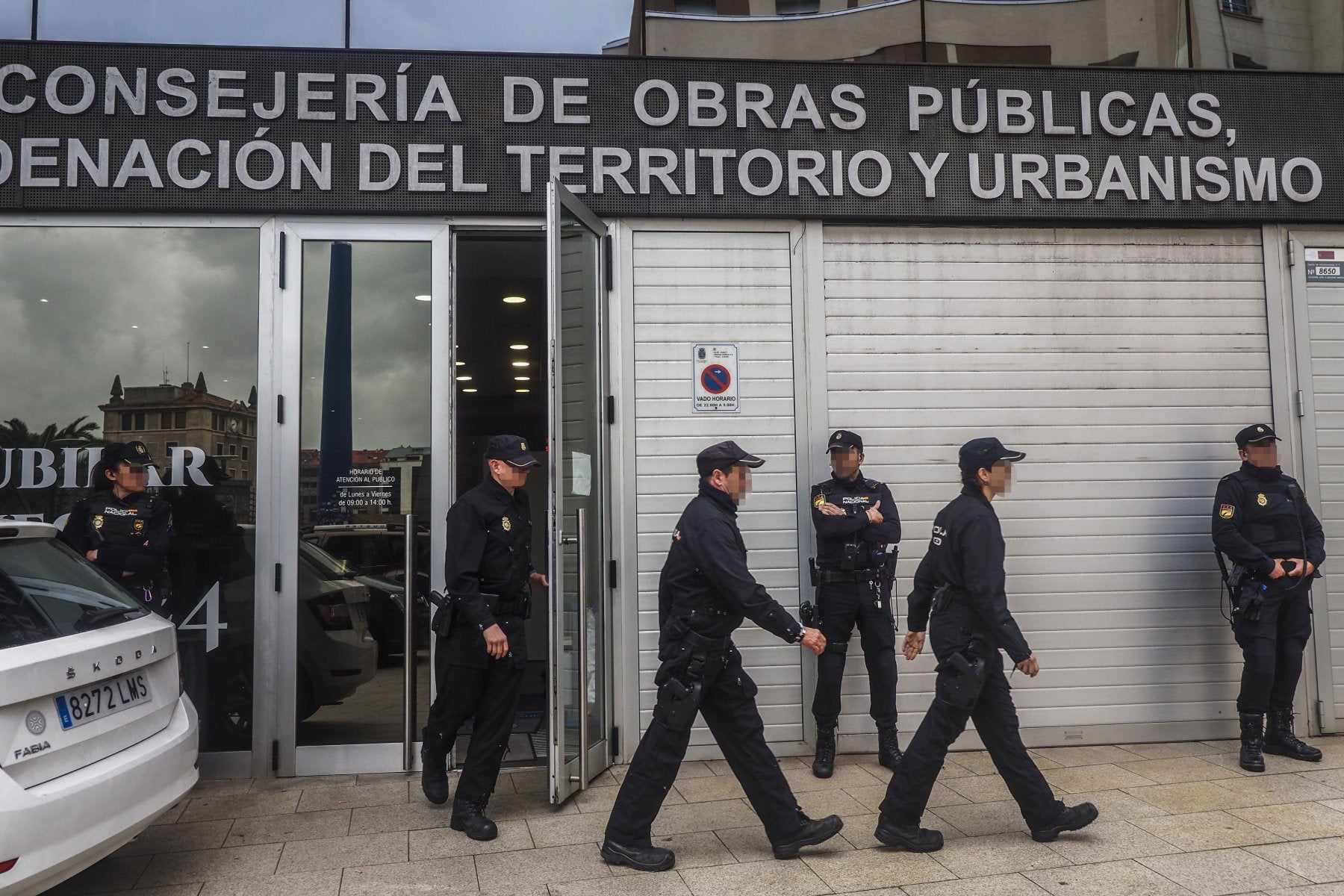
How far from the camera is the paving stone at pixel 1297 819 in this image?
4.47 metres

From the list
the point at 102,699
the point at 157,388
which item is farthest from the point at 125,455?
the point at 102,699

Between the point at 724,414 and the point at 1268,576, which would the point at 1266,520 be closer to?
the point at 1268,576

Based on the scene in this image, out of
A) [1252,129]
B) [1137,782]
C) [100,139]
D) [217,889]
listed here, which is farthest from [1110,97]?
[217,889]

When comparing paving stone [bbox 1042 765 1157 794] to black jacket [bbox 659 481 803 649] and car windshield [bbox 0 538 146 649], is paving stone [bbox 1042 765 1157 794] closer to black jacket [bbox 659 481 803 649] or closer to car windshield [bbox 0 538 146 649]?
black jacket [bbox 659 481 803 649]

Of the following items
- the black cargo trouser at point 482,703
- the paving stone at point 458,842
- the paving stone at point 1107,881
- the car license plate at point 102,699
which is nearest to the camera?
the car license plate at point 102,699

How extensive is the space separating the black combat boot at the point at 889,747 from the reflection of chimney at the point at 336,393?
3343 millimetres

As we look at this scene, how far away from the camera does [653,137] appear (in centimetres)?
602

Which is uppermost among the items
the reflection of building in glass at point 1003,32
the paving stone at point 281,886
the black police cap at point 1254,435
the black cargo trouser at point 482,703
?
the reflection of building in glass at point 1003,32

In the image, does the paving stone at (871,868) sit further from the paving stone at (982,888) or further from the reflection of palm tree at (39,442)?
the reflection of palm tree at (39,442)

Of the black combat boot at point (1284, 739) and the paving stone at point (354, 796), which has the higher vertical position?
the black combat boot at point (1284, 739)

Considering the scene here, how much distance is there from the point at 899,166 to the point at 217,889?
5291 millimetres

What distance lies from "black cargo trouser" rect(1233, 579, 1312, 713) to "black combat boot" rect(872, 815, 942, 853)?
2541 millimetres

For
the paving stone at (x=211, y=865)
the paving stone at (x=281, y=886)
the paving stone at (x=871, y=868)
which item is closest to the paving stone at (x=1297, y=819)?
the paving stone at (x=871, y=868)

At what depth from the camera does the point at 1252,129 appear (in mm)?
6402
